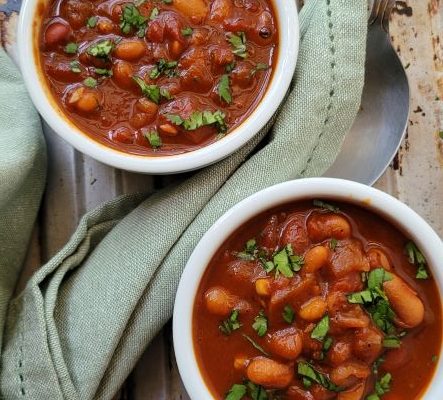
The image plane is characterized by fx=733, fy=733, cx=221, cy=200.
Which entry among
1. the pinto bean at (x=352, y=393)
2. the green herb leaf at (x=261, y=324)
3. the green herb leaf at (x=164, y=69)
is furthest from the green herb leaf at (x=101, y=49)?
the pinto bean at (x=352, y=393)

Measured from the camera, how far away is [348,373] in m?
1.57

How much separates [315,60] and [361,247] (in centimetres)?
50

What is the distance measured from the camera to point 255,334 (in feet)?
5.28

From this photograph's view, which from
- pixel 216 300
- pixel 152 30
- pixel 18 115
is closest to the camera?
pixel 216 300

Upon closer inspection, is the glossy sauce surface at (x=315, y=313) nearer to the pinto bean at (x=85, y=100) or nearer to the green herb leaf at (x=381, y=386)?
the green herb leaf at (x=381, y=386)

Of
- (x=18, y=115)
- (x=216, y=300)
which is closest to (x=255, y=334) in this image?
(x=216, y=300)

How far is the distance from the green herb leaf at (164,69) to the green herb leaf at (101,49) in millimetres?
114

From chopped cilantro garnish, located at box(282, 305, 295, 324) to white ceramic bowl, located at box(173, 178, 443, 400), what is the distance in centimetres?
20

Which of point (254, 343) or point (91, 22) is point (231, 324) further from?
point (91, 22)

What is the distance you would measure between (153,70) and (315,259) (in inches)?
23.2

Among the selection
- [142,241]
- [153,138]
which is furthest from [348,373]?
[153,138]

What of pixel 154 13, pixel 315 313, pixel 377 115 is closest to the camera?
pixel 315 313

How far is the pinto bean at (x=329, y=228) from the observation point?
5.29ft

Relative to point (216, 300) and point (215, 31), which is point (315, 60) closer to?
point (215, 31)
